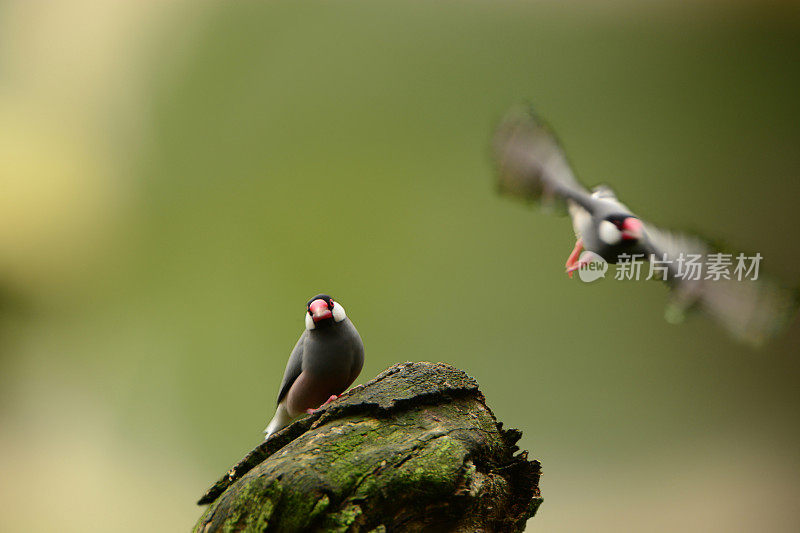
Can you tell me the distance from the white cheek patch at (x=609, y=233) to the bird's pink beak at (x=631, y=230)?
1 cm

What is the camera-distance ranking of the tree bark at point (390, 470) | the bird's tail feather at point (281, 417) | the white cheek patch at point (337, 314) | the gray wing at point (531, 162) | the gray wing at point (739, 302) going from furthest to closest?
the bird's tail feather at point (281, 417) < the white cheek patch at point (337, 314) < the gray wing at point (531, 162) < the gray wing at point (739, 302) < the tree bark at point (390, 470)

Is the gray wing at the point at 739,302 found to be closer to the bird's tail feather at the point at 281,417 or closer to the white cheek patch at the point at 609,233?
the white cheek patch at the point at 609,233

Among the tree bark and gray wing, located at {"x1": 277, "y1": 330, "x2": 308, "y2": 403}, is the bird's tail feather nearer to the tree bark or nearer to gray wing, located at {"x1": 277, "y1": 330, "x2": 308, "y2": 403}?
gray wing, located at {"x1": 277, "y1": 330, "x2": 308, "y2": 403}

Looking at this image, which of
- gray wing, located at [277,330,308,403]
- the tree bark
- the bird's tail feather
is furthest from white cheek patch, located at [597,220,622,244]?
the bird's tail feather

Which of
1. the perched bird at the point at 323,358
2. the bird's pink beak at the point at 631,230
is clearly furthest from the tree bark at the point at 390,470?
the bird's pink beak at the point at 631,230

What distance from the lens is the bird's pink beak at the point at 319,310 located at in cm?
150

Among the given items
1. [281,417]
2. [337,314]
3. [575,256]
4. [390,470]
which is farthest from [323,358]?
[575,256]

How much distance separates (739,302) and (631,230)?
234 mm

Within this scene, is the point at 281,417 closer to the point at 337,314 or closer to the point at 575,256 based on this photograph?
the point at 337,314

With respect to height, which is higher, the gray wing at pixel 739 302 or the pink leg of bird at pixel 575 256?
the pink leg of bird at pixel 575 256

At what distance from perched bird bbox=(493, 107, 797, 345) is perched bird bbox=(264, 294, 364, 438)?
1.56ft

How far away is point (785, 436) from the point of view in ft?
7.80

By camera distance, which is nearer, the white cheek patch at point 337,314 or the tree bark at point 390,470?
the tree bark at point 390,470

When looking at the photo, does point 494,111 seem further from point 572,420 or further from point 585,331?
point 572,420
